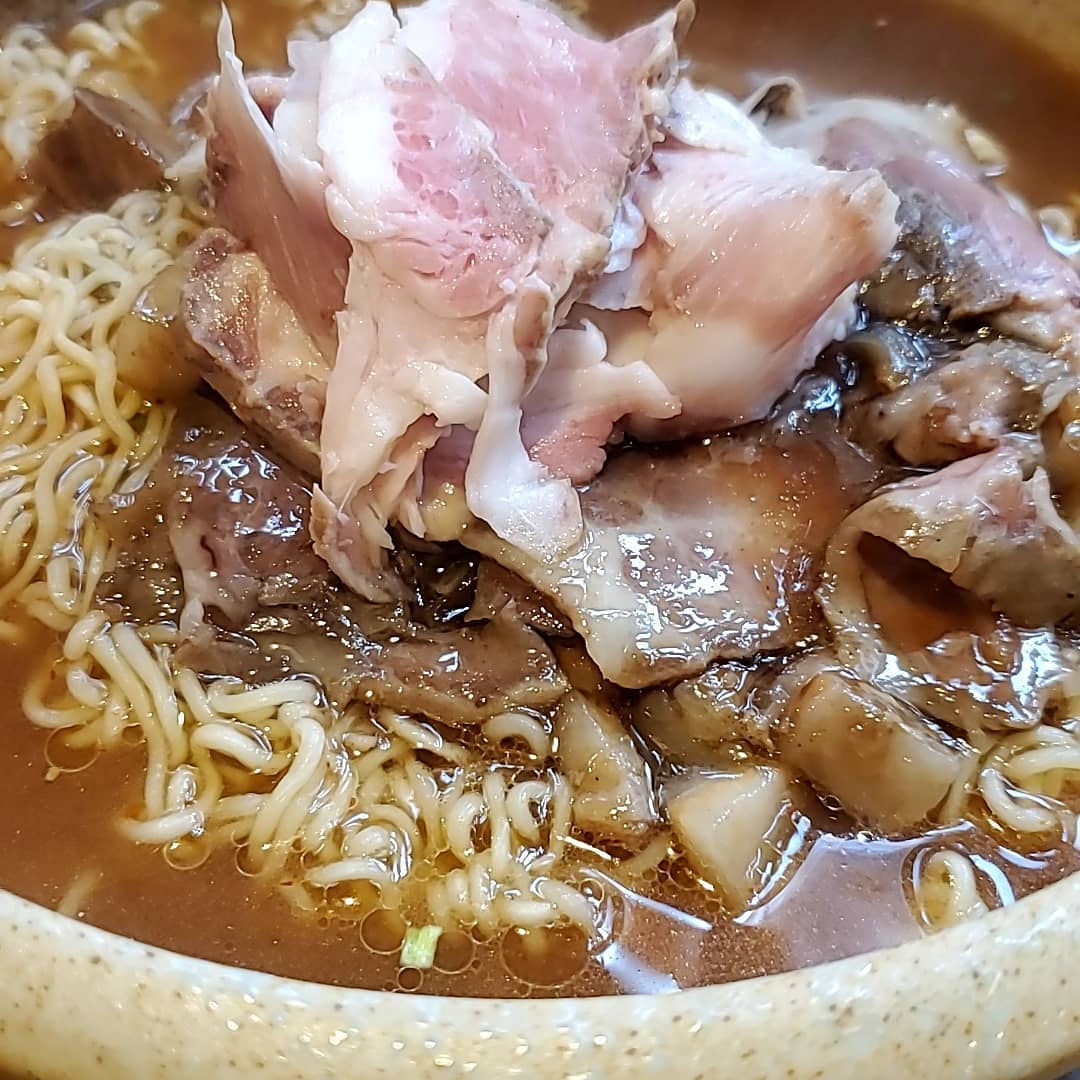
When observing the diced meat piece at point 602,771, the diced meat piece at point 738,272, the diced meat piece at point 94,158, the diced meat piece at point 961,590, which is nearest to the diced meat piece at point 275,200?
the diced meat piece at point 738,272

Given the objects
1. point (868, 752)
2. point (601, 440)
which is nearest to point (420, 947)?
point (868, 752)

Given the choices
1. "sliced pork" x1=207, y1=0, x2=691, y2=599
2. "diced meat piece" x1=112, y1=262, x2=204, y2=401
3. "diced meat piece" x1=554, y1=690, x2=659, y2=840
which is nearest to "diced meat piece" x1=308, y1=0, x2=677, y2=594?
"sliced pork" x1=207, y1=0, x2=691, y2=599

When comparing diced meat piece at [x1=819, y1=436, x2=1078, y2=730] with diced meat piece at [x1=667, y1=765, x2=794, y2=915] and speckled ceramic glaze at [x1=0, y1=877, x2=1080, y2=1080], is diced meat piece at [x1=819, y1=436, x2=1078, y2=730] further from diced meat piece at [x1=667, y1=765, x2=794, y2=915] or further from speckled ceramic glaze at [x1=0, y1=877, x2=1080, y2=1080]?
speckled ceramic glaze at [x1=0, y1=877, x2=1080, y2=1080]

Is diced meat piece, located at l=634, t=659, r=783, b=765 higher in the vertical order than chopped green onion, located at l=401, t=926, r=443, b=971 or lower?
higher

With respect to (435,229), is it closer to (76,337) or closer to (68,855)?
(76,337)

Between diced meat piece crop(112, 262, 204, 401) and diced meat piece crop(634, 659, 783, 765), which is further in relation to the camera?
diced meat piece crop(112, 262, 204, 401)

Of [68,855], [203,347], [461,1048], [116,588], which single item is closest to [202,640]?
[116,588]

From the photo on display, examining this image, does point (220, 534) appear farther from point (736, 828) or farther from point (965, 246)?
point (965, 246)
